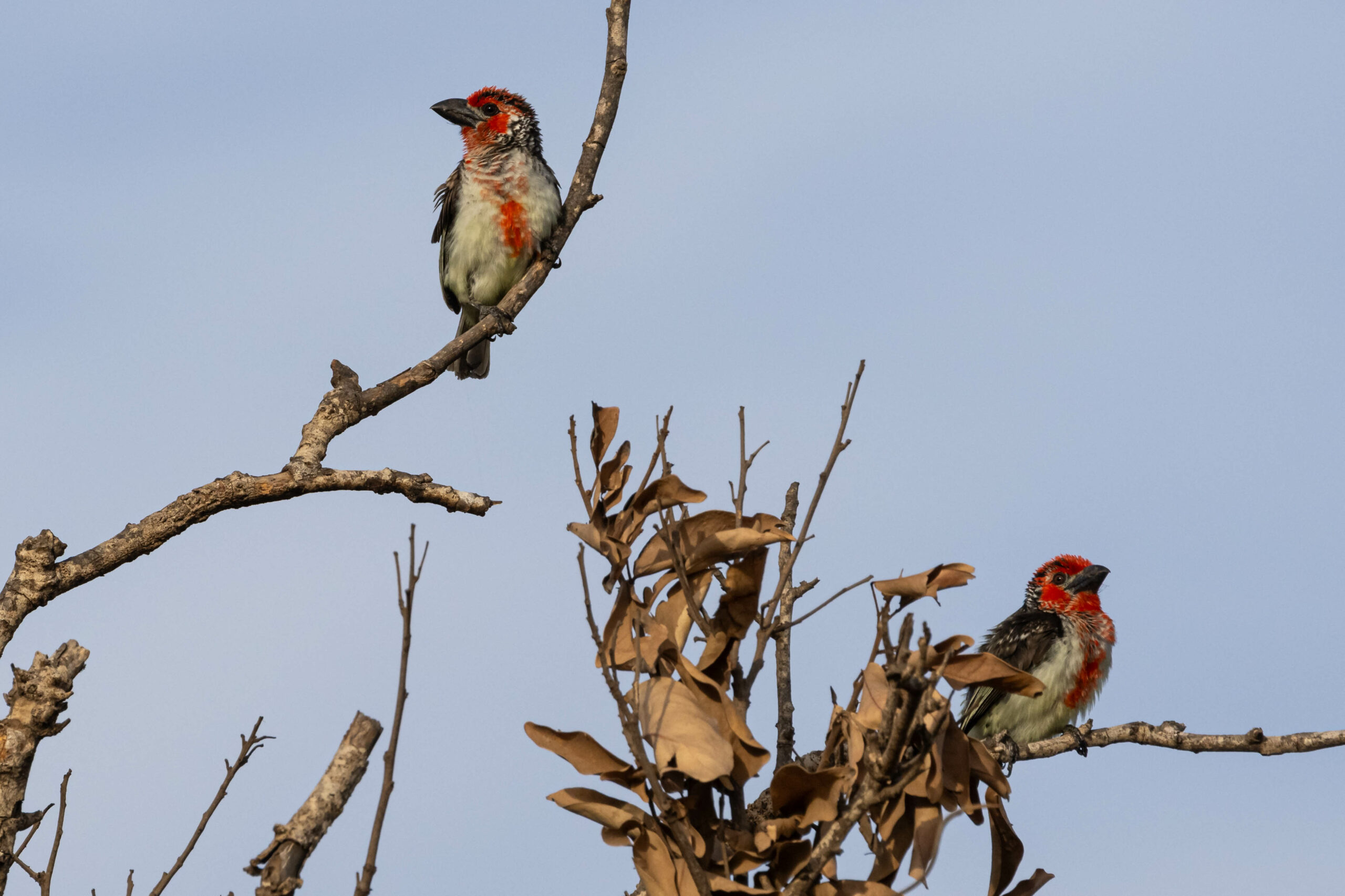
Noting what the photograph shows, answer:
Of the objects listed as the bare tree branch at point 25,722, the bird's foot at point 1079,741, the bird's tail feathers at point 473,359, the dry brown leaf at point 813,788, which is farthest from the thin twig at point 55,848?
the bird's tail feathers at point 473,359

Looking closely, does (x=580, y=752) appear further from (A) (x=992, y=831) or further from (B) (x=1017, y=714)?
(B) (x=1017, y=714)

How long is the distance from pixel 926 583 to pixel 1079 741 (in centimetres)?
331

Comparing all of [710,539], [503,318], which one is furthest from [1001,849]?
[503,318]

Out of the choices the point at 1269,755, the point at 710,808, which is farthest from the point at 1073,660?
the point at 710,808

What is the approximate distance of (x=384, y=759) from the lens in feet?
7.16

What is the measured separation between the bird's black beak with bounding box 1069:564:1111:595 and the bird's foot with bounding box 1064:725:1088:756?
1.86 m

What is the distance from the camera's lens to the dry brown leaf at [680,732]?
8.43 ft

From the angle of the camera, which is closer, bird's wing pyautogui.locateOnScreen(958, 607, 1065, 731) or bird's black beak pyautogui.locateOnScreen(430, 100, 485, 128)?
bird's wing pyautogui.locateOnScreen(958, 607, 1065, 731)

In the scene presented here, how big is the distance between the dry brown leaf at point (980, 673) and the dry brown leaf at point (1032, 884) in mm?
474

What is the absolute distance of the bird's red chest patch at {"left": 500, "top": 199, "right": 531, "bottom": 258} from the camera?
8.38m

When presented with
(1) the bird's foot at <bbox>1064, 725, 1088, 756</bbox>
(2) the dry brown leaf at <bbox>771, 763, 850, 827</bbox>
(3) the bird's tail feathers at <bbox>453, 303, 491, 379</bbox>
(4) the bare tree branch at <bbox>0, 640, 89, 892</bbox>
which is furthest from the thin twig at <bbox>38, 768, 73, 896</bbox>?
(3) the bird's tail feathers at <bbox>453, 303, 491, 379</bbox>

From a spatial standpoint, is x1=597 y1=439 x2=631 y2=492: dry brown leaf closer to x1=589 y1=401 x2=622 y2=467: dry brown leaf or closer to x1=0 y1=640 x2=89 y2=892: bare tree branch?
x1=589 y1=401 x2=622 y2=467: dry brown leaf

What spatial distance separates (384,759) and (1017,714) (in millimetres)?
5990

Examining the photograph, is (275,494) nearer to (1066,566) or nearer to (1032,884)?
(1032,884)
